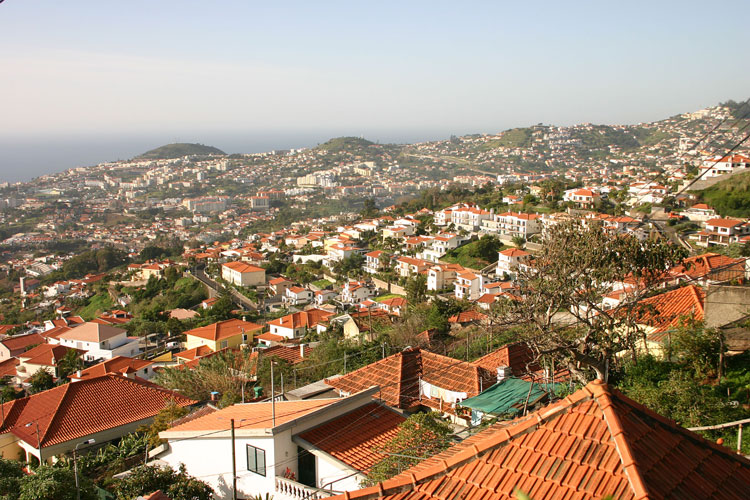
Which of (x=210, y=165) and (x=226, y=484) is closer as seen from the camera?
(x=226, y=484)

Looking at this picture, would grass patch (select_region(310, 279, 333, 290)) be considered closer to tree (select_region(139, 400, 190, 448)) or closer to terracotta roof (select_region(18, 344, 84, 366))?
terracotta roof (select_region(18, 344, 84, 366))

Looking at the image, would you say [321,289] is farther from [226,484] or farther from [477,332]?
[226,484]

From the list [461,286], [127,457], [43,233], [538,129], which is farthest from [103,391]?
[538,129]

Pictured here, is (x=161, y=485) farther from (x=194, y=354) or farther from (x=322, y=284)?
(x=322, y=284)

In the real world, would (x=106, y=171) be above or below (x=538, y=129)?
below

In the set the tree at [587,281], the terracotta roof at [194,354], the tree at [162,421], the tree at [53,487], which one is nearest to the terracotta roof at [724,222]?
the tree at [587,281]

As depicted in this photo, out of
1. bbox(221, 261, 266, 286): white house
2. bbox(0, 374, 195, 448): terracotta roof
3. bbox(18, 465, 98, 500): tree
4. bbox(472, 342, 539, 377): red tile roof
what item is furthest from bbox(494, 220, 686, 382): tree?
bbox(221, 261, 266, 286): white house
